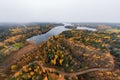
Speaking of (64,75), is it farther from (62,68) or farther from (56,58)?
(56,58)

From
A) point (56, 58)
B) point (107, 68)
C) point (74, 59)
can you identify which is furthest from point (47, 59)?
point (107, 68)

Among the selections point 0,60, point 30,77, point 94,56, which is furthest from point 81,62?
point 0,60

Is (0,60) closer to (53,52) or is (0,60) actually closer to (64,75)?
(53,52)

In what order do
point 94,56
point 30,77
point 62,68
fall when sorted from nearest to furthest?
point 30,77, point 62,68, point 94,56

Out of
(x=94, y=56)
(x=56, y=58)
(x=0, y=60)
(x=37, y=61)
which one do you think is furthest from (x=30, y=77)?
(x=94, y=56)

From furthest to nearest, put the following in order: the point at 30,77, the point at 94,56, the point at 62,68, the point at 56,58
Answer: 1. the point at 94,56
2. the point at 56,58
3. the point at 62,68
4. the point at 30,77

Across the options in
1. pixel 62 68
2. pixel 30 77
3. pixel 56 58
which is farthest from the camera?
pixel 56 58

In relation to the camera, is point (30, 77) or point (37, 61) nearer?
point (30, 77)

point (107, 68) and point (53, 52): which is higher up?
point (53, 52)

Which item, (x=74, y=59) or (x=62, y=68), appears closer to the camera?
(x=62, y=68)
